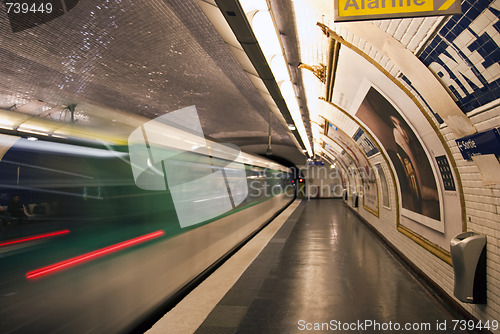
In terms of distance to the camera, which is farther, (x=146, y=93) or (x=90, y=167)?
(x=146, y=93)

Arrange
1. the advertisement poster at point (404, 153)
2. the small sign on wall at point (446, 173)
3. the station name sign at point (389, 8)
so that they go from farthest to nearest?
the advertisement poster at point (404, 153), the small sign on wall at point (446, 173), the station name sign at point (389, 8)

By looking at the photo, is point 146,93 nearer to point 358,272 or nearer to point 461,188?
point 358,272

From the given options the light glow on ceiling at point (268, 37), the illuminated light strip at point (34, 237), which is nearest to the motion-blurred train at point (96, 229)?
the illuminated light strip at point (34, 237)

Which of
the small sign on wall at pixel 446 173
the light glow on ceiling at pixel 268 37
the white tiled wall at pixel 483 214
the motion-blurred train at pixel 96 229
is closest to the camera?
the motion-blurred train at pixel 96 229

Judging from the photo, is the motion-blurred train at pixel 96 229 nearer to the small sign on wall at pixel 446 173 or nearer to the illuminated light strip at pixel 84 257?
the illuminated light strip at pixel 84 257

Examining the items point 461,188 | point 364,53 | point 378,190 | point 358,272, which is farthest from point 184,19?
point 378,190

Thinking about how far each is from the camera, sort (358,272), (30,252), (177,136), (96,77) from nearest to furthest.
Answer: (30,252) < (177,136) < (358,272) < (96,77)

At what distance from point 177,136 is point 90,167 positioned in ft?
5.67

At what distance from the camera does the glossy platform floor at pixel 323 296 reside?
12.5 feet

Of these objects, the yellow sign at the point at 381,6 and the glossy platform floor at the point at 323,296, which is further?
the glossy platform floor at the point at 323,296

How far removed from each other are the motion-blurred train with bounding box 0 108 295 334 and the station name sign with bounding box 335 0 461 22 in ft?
7.36

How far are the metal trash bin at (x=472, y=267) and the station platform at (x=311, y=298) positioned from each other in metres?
0.53

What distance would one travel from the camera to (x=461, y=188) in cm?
376

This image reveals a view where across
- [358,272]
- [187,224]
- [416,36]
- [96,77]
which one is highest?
[96,77]
